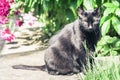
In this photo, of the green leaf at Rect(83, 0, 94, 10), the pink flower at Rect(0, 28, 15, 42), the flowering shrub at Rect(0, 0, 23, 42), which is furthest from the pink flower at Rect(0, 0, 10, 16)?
the green leaf at Rect(83, 0, 94, 10)

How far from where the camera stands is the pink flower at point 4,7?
298 inches

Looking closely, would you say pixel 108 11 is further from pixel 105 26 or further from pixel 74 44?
pixel 74 44

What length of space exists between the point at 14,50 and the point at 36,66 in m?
1.37

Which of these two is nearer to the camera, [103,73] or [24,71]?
[103,73]

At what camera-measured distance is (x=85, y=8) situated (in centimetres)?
649

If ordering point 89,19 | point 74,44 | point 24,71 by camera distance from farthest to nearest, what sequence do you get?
point 24,71 < point 74,44 < point 89,19

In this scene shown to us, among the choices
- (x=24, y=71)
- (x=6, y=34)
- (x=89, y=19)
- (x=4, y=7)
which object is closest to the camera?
(x=89, y=19)

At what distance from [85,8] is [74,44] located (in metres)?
0.55

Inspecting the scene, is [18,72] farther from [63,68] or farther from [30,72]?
[63,68]

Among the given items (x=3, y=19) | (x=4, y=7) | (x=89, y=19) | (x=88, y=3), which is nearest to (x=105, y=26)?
(x=89, y=19)

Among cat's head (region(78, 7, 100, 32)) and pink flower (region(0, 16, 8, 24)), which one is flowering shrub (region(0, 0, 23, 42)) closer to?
pink flower (region(0, 16, 8, 24))

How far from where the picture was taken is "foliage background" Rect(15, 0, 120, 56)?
6.19m

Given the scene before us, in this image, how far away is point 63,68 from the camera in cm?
645

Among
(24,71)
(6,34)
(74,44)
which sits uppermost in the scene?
(74,44)
